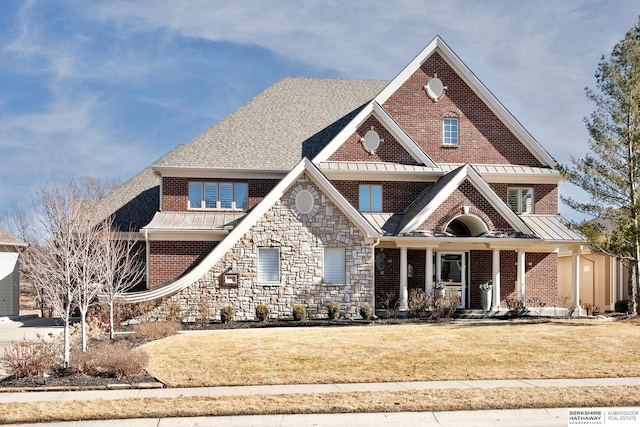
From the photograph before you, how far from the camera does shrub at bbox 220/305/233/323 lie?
75.6 ft

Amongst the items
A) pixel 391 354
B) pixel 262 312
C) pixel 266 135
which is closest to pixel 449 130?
pixel 266 135

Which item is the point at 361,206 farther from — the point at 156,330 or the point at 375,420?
the point at 375,420

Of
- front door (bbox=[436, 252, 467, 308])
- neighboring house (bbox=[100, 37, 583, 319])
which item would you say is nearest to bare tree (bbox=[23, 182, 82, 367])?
neighboring house (bbox=[100, 37, 583, 319])

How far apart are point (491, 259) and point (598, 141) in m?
6.16

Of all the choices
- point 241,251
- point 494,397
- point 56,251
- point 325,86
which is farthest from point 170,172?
point 494,397

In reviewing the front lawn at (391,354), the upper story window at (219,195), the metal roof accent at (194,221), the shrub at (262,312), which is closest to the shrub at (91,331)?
the front lawn at (391,354)

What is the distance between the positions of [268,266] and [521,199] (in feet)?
39.5

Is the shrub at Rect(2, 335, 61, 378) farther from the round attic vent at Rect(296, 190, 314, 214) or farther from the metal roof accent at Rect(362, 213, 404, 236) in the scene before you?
the metal roof accent at Rect(362, 213, 404, 236)

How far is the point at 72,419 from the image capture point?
10062mm

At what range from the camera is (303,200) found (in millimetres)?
24219

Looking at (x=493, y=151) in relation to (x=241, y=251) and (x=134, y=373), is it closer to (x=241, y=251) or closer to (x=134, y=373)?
(x=241, y=251)

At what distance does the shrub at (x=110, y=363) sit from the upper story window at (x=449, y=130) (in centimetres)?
1847

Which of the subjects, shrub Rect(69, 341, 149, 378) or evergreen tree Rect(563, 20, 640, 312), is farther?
evergreen tree Rect(563, 20, 640, 312)

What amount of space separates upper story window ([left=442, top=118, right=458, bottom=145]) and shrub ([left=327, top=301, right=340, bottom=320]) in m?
9.45
